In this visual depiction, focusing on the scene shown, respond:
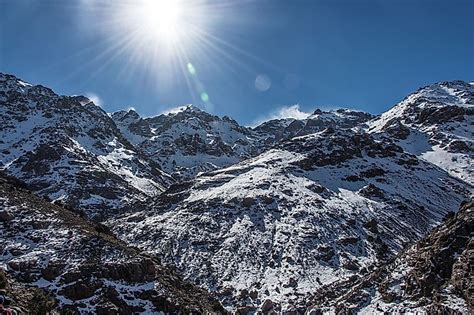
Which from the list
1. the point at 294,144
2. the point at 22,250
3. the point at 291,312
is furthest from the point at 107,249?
the point at 294,144

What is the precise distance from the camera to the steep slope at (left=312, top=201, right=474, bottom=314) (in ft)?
108

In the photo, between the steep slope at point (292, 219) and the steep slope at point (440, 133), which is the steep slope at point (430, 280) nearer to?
the steep slope at point (292, 219)

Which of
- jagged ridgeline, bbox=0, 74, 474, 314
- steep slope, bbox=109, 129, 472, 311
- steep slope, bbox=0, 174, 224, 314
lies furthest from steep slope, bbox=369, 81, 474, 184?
steep slope, bbox=0, 174, 224, 314

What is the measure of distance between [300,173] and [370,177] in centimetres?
1759

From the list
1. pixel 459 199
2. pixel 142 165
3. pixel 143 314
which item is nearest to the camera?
pixel 143 314

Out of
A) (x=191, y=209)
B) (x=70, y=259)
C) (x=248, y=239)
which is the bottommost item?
(x=70, y=259)

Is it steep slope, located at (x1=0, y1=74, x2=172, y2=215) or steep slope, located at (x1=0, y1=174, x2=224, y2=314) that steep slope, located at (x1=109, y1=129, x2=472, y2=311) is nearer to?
steep slope, located at (x1=0, y1=174, x2=224, y2=314)

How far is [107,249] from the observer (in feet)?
136

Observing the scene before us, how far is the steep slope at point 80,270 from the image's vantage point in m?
35.6

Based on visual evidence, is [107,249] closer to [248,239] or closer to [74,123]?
[248,239]

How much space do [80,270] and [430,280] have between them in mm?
28353

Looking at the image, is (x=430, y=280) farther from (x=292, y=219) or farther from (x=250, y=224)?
(x=250, y=224)

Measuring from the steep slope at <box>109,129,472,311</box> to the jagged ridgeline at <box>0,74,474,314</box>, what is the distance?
346mm

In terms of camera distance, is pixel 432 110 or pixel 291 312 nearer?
pixel 291 312
